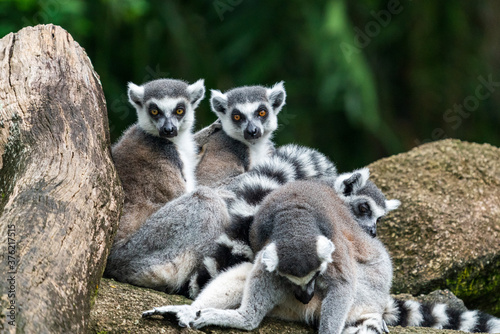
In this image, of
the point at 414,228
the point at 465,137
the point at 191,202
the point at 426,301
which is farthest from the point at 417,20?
the point at 191,202

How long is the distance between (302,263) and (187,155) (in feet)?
6.85

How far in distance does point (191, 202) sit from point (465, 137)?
876cm

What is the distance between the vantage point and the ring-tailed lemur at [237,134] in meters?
6.00

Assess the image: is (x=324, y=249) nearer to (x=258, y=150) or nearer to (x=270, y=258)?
(x=270, y=258)

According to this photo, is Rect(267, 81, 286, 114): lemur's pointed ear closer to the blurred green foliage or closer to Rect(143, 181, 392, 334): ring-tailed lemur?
Rect(143, 181, 392, 334): ring-tailed lemur

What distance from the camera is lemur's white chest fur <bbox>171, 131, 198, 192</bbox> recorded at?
17.4 feet

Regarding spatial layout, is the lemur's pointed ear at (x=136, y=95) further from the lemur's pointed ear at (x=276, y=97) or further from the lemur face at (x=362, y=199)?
the lemur face at (x=362, y=199)

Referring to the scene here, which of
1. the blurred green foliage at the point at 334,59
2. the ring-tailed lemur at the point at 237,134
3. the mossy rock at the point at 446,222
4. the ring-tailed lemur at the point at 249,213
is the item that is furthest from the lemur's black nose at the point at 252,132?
the blurred green foliage at the point at 334,59

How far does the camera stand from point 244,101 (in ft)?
20.9

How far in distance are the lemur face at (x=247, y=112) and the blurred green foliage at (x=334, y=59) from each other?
12.7ft

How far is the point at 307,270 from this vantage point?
12.3 feet

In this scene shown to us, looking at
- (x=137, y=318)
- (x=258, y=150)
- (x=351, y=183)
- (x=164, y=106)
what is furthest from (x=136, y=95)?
(x=137, y=318)

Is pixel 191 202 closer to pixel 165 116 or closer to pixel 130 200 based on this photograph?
pixel 130 200

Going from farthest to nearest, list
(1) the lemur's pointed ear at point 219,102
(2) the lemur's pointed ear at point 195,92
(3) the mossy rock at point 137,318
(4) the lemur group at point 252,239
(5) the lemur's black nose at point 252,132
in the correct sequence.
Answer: (1) the lemur's pointed ear at point 219,102 → (5) the lemur's black nose at point 252,132 → (2) the lemur's pointed ear at point 195,92 → (4) the lemur group at point 252,239 → (3) the mossy rock at point 137,318
